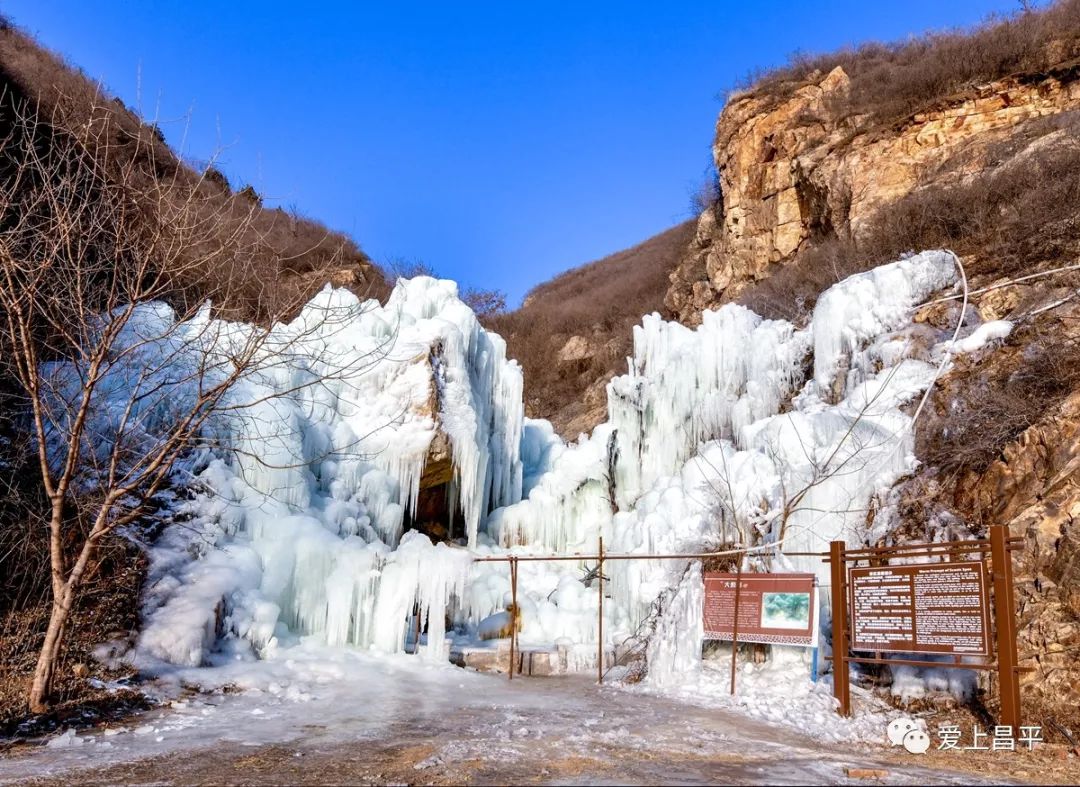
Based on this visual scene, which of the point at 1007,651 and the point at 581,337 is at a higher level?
the point at 581,337

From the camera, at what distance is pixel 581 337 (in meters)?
33.5

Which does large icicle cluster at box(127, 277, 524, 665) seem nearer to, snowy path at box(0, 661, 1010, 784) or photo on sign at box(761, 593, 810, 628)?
snowy path at box(0, 661, 1010, 784)

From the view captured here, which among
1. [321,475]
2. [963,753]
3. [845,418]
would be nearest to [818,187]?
[845,418]

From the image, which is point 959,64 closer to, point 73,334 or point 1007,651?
point 1007,651

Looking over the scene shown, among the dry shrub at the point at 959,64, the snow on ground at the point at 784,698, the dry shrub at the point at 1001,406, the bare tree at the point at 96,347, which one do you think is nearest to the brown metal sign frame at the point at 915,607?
the snow on ground at the point at 784,698

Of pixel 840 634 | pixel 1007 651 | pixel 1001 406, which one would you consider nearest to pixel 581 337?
pixel 1001 406

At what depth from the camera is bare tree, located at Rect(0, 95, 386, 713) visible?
262 inches

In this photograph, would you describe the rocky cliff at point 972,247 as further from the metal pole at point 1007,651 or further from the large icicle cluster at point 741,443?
the large icicle cluster at point 741,443

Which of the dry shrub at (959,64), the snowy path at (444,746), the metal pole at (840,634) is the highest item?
the dry shrub at (959,64)

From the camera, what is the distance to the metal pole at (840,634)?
7109mm

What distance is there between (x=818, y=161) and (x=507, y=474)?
13804 mm

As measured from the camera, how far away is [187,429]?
7.20 metres

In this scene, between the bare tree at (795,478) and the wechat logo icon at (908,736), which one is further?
the bare tree at (795,478)

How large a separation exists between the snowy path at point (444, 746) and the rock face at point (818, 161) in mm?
16003
